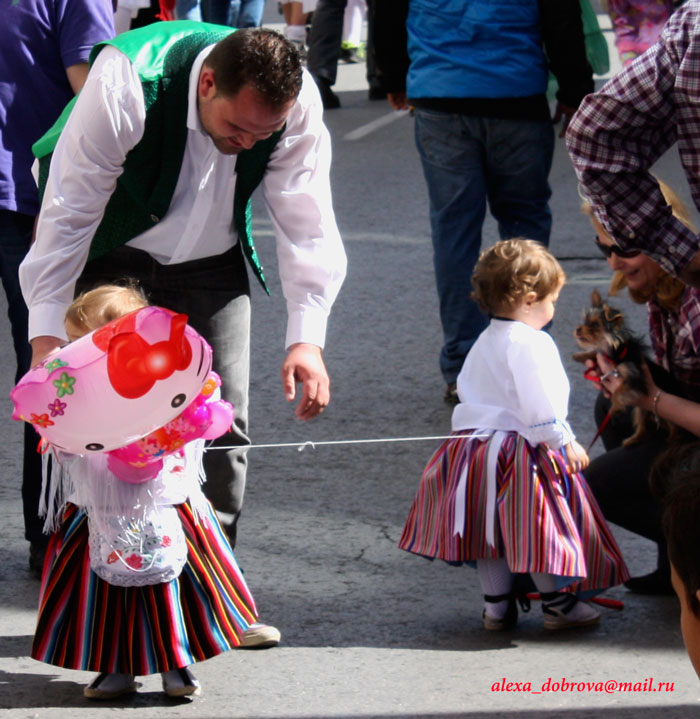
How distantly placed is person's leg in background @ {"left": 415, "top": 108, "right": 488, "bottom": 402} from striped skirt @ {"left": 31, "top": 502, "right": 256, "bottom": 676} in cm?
228

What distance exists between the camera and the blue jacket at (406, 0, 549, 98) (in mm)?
5320

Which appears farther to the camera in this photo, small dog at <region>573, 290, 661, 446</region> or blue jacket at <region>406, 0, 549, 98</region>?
blue jacket at <region>406, 0, 549, 98</region>

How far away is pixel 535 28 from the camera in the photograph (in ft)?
17.8

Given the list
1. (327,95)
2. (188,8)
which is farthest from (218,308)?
(327,95)

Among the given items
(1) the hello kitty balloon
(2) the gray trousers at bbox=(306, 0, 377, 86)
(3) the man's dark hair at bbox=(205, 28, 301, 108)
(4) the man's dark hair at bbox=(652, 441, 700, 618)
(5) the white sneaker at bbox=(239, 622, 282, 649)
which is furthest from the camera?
(2) the gray trousers at bbox=(306, 0, 377, 86)

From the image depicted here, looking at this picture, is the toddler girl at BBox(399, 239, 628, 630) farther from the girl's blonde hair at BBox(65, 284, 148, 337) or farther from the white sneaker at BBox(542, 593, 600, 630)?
the girl's blonde hair at BBox(65, 284, 148, 337)

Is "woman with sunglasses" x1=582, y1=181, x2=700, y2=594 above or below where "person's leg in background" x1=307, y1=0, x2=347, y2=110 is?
above

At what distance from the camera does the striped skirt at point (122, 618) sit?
11.1 ft

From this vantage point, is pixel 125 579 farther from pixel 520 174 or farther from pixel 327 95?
pixel 327 95

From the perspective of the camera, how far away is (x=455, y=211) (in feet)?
17.9

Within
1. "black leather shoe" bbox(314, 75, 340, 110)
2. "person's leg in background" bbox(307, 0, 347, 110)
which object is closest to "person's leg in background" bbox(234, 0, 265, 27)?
"person's leg in background" bbox(307, 0, 347, 110)

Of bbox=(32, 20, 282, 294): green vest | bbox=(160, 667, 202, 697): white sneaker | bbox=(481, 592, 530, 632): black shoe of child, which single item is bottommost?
bbox=(481, 592, 530, 632): black shoe of child

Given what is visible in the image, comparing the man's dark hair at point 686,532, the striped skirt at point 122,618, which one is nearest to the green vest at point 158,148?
the striped skirt at point 122,618

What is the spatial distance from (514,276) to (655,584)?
0.99 meters
